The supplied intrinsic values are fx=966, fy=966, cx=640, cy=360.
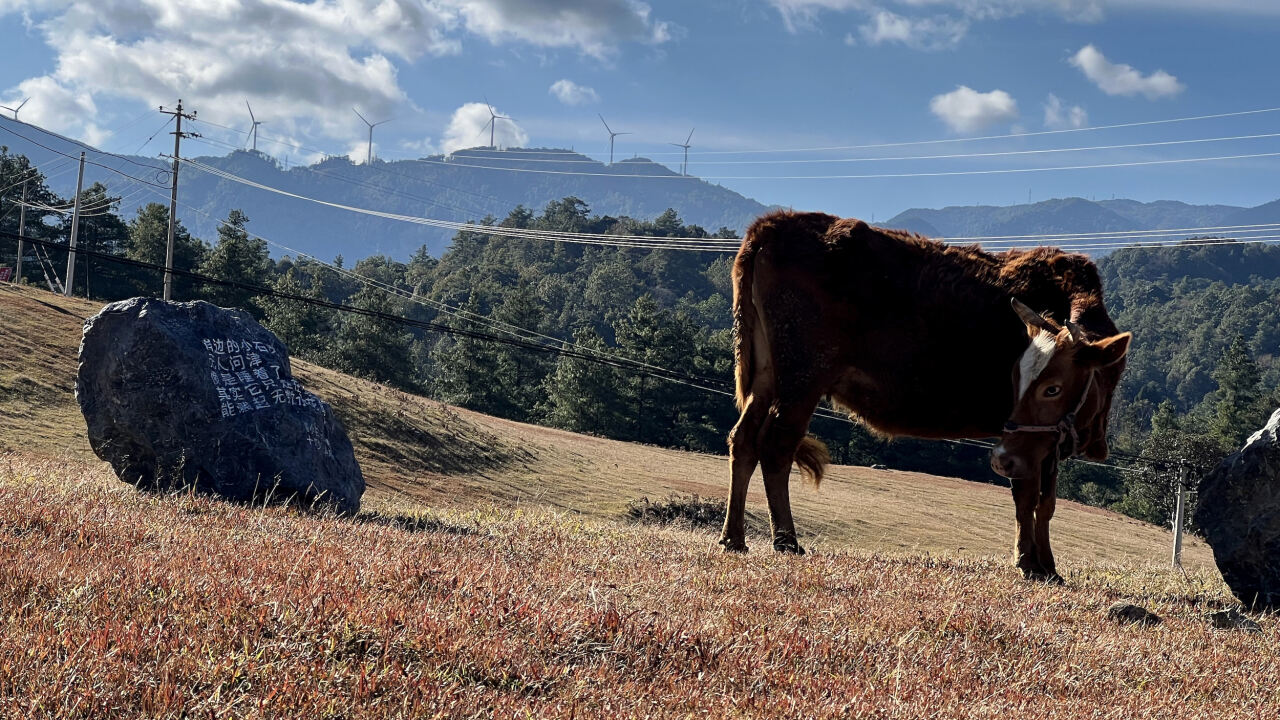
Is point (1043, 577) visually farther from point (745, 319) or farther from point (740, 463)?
point (745, 319)

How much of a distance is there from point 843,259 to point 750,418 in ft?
6.10

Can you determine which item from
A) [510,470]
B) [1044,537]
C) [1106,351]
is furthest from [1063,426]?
[510,470]

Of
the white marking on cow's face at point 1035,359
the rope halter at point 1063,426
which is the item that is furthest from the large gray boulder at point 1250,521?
the white marking on cow's face at point 1035,359

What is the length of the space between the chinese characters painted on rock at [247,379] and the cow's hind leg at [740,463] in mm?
5612

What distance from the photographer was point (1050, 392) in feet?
29.6

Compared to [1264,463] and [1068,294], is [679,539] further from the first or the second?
[1264,463]

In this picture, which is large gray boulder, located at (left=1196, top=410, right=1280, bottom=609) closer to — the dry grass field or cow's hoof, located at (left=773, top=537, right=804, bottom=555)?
the dry grass field

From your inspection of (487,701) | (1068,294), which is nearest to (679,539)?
(1068,294)

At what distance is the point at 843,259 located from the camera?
9.70m

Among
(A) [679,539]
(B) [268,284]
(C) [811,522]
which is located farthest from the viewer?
(B) [268,284]

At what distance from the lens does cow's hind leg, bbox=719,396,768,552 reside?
32.2 ft

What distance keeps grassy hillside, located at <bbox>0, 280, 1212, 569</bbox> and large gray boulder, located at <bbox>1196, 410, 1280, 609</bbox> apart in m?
16.5

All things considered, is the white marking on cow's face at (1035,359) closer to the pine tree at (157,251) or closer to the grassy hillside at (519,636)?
the grassy hillside at (519,636)

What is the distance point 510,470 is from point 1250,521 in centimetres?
2829
